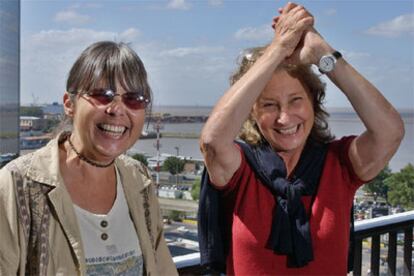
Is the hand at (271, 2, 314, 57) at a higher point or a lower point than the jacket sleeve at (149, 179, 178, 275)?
higher

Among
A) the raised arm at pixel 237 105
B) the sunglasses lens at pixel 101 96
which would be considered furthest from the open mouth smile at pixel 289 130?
the sunglasses lens at pixel 101 96

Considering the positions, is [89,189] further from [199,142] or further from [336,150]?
[336,150]

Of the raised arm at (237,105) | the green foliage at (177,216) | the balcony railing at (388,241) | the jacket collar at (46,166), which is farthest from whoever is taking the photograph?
the green foliage at (177,216)

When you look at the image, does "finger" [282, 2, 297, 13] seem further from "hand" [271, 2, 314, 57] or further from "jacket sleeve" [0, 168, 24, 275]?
"jacket sleeve" [0, 168, 24, 275]

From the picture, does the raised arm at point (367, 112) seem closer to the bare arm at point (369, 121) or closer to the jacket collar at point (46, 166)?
the bare arm at point (369, 121)

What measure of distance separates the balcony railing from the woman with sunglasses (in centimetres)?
151

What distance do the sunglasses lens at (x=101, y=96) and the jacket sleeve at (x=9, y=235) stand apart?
0.30 metres

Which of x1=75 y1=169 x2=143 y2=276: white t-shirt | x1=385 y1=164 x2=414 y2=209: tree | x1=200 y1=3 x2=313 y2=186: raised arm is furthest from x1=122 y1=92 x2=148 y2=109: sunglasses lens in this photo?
x1=385 y1=164 x2=414 y2=209: tree

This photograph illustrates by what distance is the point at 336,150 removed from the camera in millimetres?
1607

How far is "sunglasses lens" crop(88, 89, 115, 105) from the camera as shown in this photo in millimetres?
1339

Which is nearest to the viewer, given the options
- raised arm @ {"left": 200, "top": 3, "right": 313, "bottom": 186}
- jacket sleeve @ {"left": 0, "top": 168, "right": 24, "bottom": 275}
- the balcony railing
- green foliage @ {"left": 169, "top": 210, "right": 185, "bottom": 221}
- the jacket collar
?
jacket sleeve @ {"left": 0, "top": 168, "right": 24, "bottom": 275}

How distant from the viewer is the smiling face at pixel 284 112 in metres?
1.50

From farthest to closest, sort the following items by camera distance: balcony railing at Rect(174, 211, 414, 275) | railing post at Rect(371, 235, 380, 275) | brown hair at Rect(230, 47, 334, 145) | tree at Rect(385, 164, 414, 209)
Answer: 1. tree at Rect(385, 164, 414, 209)
2. railing post at Rect(371, 235, 380, 275)
3. balcony railing at Rect(174, 211, 414, 275)
4. brown hair at Rect(230, 47, 334, 145)

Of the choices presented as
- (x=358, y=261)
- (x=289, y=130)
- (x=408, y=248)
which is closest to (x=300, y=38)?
(x=289, y=130)
